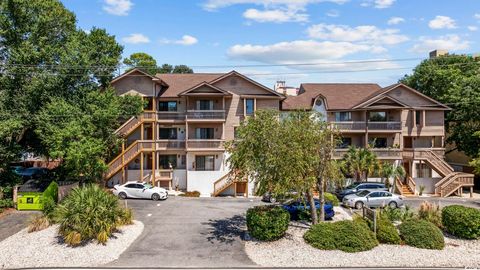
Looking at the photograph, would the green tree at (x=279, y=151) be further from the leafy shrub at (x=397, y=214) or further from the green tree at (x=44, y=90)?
the green tree at (x=44, y=90)

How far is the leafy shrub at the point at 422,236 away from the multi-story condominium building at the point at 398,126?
1758cm

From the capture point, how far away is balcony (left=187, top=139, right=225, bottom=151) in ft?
115

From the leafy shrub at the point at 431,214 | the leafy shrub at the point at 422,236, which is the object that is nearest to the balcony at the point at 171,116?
the leafy shrub at the point at 431,214

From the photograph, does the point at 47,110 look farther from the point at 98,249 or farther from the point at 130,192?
the point at 98,249

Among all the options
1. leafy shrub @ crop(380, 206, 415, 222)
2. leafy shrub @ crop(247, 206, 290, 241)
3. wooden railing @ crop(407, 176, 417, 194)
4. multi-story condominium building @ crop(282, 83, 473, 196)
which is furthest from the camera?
multi-story condominium building @ crop(282, 83, 473, 196)

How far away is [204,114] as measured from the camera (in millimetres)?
35812

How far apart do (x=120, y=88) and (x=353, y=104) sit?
2414 cm

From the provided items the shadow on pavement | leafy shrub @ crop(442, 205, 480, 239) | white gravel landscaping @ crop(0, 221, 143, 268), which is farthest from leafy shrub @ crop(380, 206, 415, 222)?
white gravel landscaping @ crop(0, 221, 143, 268)

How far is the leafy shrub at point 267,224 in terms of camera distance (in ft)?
62.1

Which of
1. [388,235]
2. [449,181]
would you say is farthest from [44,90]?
[449,181]

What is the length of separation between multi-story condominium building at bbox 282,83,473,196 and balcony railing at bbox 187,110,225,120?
7383mm

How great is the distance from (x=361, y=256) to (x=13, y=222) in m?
20.8

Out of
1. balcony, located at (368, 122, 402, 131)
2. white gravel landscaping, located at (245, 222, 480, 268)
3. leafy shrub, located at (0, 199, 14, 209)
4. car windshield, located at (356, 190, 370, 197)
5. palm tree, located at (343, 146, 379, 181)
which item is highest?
balcony, located at (368, 122, 402, 131)

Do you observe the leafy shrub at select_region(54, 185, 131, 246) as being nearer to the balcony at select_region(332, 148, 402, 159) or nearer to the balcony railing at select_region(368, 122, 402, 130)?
the balcony at select_region(332, 148, 402, 159)
